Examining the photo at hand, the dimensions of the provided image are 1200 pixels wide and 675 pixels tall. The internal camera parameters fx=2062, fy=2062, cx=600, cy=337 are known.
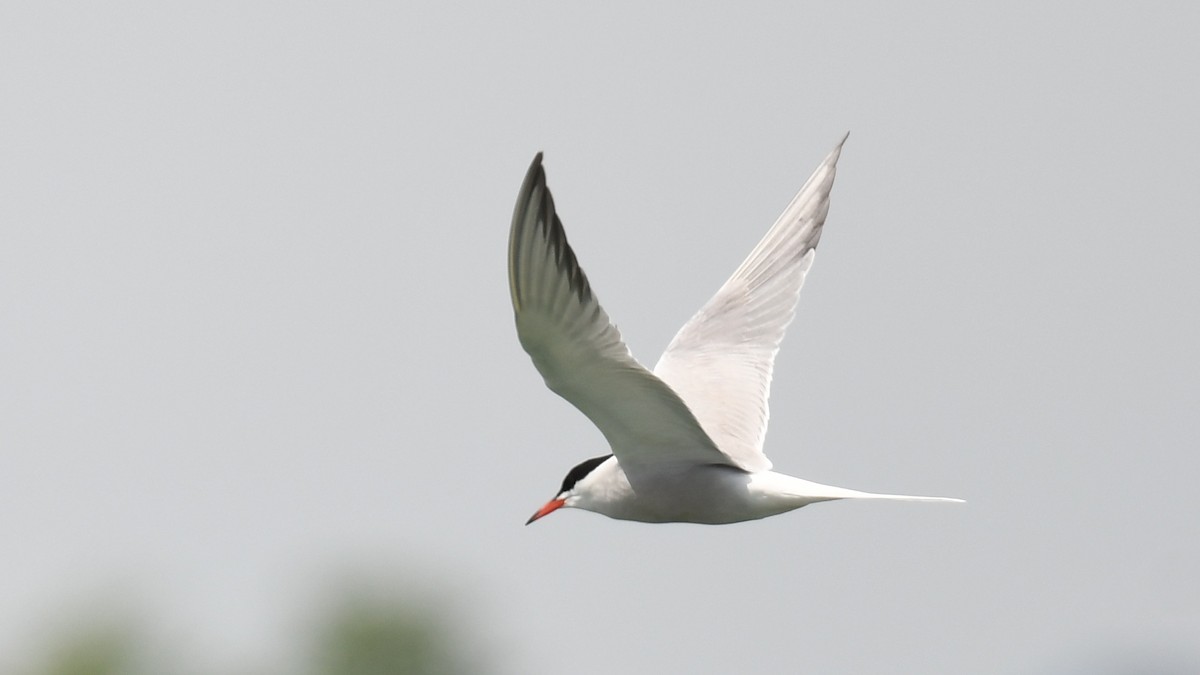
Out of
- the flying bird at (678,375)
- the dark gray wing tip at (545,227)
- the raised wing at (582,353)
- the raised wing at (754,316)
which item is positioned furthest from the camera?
the raised wing at (754,316)

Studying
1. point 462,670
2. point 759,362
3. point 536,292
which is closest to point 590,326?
point 536,292

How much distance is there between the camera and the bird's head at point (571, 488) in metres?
10.0

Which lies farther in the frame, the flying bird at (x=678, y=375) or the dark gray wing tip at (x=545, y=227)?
the flying bird at (x=678, y=375)

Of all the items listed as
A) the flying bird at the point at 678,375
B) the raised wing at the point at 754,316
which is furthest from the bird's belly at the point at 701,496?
the raised wing at the point at 754,316

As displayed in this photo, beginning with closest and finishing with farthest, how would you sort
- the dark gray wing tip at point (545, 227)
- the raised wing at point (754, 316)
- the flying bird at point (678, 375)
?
the dark gray wing tip at point (545, 227) → the flying bird at point (678, 375) → the raised wing at point (754, 316)

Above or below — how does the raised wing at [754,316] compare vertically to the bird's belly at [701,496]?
above

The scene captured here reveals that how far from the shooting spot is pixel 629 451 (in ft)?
31.3

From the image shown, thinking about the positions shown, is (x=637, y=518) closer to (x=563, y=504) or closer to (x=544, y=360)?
(x=563, y=504)

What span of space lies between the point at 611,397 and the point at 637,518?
3.15 ft

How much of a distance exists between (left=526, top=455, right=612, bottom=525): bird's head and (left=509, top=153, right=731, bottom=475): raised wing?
1.36 feet

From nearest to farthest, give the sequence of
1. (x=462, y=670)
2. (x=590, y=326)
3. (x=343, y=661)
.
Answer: (x=590, y=326), (x=462, y=670), (x=343, y=661)

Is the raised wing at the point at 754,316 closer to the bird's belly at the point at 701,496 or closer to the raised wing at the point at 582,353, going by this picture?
the bird's belly at the point at 701,496

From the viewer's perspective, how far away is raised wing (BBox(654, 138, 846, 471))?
1113 cm

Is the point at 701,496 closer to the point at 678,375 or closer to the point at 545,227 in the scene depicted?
the point at 678,375
